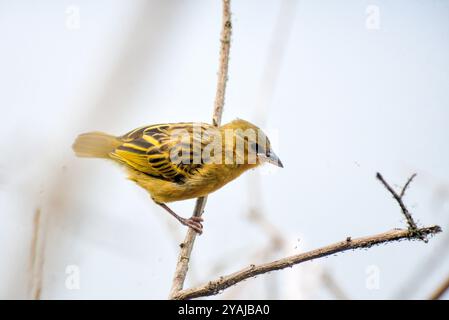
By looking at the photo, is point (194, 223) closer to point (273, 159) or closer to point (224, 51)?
point (273, 159)

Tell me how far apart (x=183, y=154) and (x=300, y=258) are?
8.89 ft

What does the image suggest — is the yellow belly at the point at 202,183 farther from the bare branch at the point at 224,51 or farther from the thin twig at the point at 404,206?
the thin twig at the point at 404,206

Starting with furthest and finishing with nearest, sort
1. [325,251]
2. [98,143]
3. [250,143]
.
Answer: [98,143], [250,143], [325,251]

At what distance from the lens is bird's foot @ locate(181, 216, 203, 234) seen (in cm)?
486

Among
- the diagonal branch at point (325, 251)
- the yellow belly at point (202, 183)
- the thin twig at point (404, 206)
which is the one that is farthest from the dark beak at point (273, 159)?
the thin twig at point (404, 206)

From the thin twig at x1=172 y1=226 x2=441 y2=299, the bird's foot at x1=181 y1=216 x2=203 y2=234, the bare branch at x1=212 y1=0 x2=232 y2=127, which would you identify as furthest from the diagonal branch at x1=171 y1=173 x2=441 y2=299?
the bare branch at x1=212 y1=0 x2=232 y2=127

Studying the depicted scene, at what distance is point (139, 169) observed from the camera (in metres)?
5.74

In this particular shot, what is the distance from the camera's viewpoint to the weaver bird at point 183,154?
5.25 meters

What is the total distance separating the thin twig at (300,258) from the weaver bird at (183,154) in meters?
1.64

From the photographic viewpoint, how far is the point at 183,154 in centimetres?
563

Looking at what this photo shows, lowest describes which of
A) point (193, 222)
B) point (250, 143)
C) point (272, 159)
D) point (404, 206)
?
point (193, 222)

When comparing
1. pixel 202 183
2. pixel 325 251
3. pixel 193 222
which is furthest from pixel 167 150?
pixel 325 251
